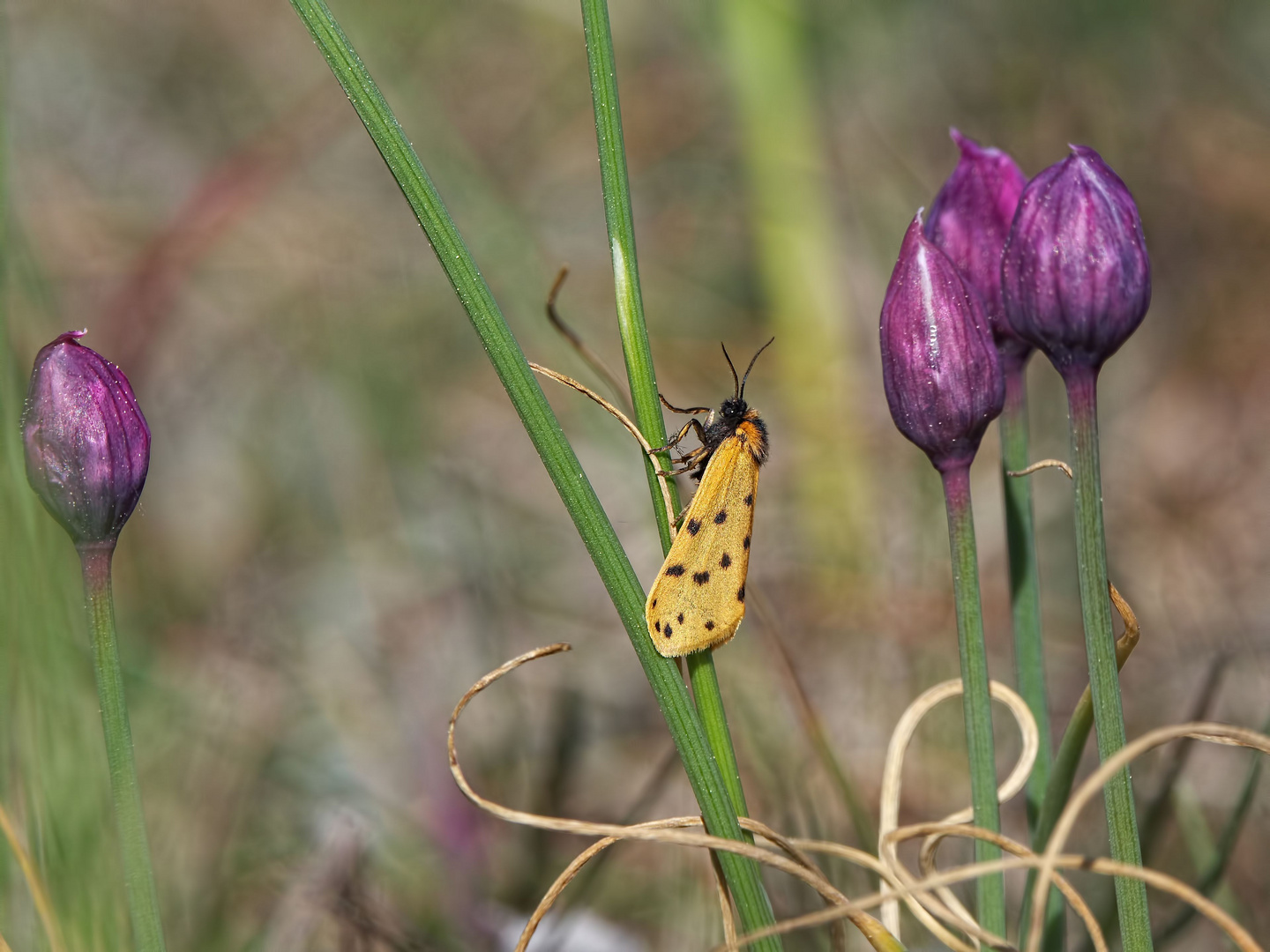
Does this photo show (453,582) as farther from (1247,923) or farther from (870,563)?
(1247,923)

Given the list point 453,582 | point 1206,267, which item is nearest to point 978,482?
point 1206,267

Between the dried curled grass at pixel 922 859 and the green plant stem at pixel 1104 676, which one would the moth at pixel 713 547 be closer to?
the dried curled grass at pixel 922 859

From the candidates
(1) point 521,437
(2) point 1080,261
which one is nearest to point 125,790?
(2) point 1080,261

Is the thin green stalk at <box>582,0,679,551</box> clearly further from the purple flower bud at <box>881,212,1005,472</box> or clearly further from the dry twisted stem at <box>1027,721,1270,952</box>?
the dry twisted stem at <box>1027,721,1270,952</box>

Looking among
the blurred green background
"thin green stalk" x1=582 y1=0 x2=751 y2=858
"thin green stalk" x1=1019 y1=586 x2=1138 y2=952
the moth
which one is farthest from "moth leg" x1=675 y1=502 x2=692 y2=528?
the blurred green background

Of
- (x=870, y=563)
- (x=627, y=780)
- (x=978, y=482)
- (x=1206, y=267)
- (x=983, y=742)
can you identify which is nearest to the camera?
(x=983, y=742)
